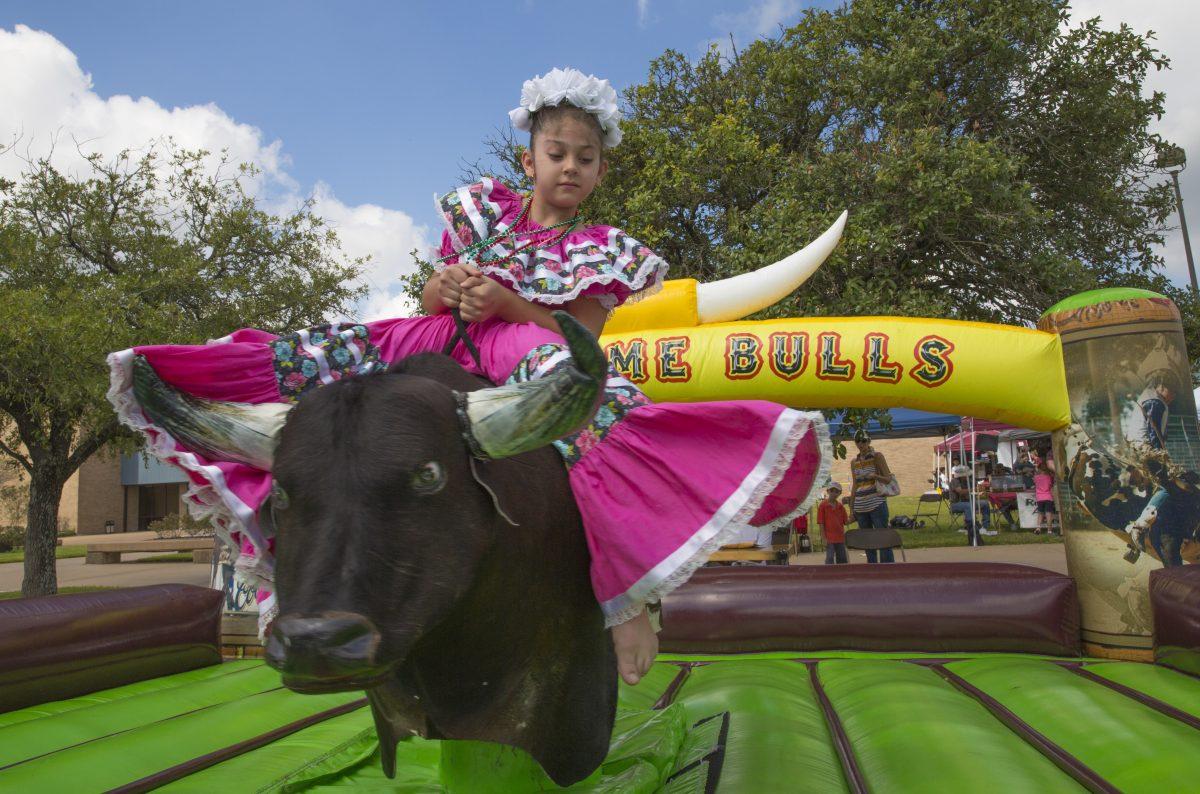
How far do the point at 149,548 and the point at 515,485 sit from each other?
17.2 m

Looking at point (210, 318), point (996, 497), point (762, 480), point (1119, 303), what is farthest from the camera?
point (996, 497)

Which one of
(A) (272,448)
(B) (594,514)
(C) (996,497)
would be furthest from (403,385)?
(C) (996,497)

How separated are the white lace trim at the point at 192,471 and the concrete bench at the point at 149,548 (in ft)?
50.2

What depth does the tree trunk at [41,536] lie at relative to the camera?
1045 centimetres

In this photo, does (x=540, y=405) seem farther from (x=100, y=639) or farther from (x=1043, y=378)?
(x=1043, y=378)

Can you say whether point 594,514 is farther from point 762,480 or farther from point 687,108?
point 687,108

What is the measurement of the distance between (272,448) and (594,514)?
0.65 m

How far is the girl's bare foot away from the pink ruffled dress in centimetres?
10

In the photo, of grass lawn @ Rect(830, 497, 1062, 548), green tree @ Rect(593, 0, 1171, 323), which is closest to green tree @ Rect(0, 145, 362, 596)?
green tree @ Rect(593, 0, 1171, 323)

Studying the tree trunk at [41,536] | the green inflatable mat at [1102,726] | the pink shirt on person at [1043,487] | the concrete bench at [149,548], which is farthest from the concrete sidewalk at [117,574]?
the pink shirt on person at [1043,487]

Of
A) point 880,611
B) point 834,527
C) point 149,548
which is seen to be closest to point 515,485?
point 880,611

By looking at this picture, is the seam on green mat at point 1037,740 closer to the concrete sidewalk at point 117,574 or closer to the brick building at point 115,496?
the concrete sidewalk at point 117,574

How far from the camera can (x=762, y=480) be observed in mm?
1728

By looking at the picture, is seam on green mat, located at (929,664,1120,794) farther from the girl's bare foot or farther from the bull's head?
the bull's head
